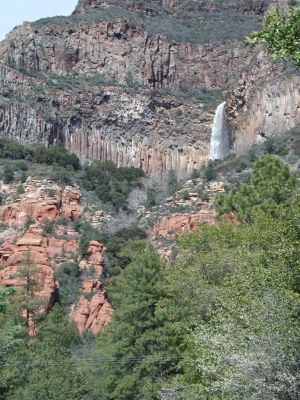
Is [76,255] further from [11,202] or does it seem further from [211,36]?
[211,36]

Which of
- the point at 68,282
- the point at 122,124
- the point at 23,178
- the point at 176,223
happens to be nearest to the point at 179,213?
the point at 176,223

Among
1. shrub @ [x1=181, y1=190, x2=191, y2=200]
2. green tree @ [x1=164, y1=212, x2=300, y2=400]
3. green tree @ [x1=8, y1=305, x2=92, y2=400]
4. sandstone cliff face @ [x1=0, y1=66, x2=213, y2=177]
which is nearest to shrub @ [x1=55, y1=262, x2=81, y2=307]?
Answer: shrub @ [x1=181, y1=190, x2=191, y2=200]

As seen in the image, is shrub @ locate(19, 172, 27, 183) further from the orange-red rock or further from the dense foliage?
the dense foliage

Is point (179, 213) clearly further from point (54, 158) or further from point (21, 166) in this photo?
point (54, 158)

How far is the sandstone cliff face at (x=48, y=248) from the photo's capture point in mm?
53625

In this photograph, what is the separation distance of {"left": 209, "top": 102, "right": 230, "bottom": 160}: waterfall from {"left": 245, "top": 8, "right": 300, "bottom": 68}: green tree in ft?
259

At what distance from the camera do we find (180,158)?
98625 millimetres

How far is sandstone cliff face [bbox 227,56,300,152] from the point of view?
74.1m

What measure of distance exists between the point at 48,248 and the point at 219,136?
4004cm

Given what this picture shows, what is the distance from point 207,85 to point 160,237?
51.8 m

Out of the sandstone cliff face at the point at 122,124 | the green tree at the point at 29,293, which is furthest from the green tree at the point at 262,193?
the sandstone cliff face at the point at 122,124

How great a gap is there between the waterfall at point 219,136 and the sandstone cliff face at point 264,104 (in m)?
7.06

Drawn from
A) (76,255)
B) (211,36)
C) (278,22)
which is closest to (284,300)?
(278,22)

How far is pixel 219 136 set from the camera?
3784 inches
